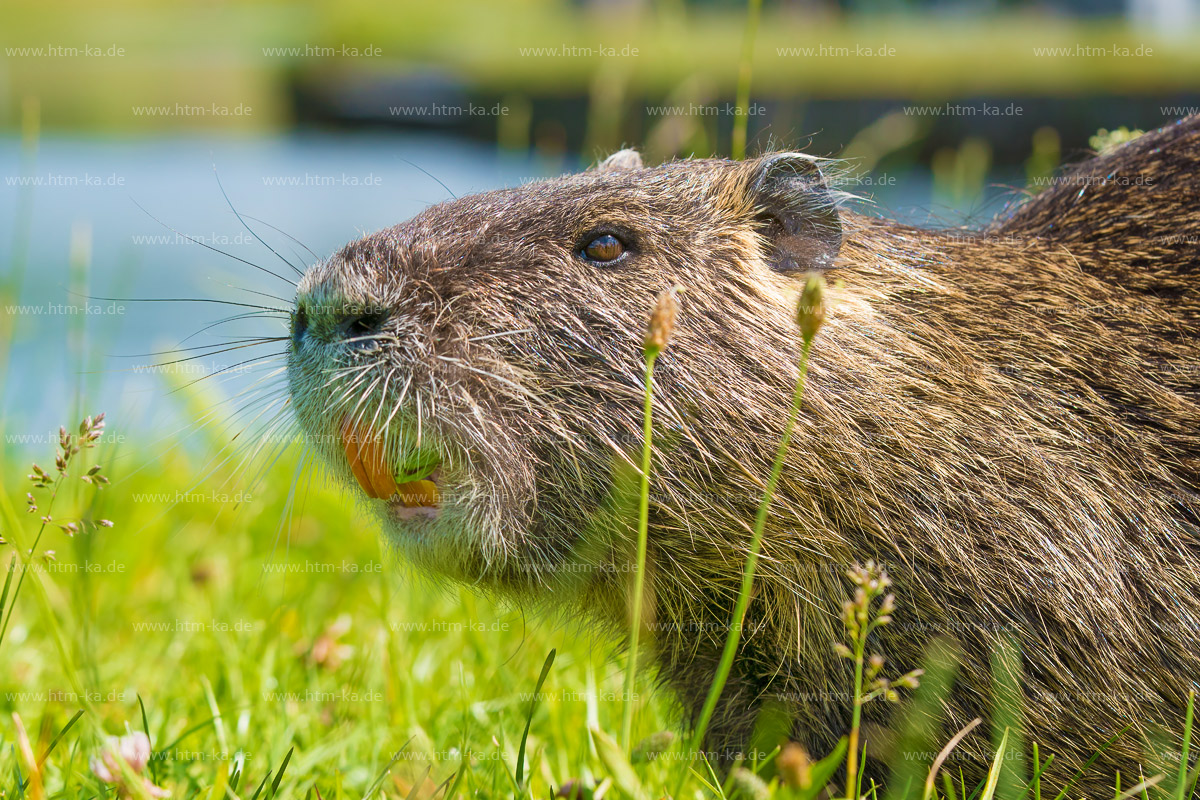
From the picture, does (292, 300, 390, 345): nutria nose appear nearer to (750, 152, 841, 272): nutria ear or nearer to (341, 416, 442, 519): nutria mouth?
(341, 416, 442, 519): nutria mouth

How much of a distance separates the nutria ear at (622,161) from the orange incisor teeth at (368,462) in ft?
3.90

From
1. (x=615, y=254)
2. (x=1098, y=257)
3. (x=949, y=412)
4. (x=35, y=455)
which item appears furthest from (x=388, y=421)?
(x=35, y=455)

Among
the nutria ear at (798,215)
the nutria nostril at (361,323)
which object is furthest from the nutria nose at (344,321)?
the nutria ear at (798,215)

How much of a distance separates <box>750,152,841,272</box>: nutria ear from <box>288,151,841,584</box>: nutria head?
0.28 ft

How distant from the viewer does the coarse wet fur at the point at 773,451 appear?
7.34 feet

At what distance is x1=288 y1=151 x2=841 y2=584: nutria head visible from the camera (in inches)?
85.9

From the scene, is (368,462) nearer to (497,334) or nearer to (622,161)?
(497,334)

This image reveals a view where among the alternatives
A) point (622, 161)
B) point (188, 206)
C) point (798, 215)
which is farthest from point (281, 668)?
point (188, 206)

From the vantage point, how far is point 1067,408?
244 cm

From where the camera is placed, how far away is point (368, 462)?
228 cm

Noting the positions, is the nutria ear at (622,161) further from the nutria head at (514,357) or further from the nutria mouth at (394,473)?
the nutria mouth at (394,473)

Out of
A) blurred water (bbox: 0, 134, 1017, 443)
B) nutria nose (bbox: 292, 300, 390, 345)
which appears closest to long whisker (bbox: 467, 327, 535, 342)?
nutria nose (bbox: 292, 300, 390, 345)

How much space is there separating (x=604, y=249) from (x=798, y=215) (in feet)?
1.73

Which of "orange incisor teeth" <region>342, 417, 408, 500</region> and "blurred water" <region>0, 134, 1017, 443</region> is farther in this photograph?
"blurred water" <region>0, 134, 1017, 443</region>
